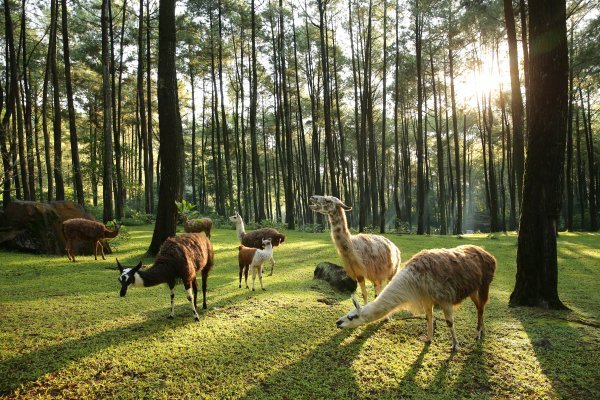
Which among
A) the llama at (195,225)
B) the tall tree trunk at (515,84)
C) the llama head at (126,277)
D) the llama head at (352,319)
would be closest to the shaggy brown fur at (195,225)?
the llama at (195,225)

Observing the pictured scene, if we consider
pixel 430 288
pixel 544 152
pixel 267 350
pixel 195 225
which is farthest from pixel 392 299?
pixel 195 225

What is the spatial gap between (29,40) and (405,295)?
33.8 metres

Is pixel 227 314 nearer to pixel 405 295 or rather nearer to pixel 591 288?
pixel 405 295

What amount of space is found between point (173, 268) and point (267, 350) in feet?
6.63

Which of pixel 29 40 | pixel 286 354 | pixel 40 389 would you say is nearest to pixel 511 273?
pixel 286 354

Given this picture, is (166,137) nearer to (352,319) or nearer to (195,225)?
(195,225)

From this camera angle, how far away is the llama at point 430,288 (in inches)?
170

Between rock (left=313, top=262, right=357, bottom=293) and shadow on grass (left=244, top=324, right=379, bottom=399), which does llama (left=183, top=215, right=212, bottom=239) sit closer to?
rock (left=313, top=262, right=357, bottom=293)

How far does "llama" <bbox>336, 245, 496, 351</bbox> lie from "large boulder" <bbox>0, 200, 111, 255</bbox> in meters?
10.9

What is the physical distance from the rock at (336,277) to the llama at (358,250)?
1.06m

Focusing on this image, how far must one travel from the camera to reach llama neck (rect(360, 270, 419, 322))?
429cm

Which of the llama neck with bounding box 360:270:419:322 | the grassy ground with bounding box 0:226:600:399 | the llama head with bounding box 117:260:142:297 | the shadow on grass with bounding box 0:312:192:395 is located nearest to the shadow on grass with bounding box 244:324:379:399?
the grassy ground with bounding box 0:226:600:399

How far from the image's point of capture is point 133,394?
10.6 ft

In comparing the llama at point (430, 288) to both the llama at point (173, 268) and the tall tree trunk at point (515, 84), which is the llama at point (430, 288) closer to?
the llama at point (173, 268)
